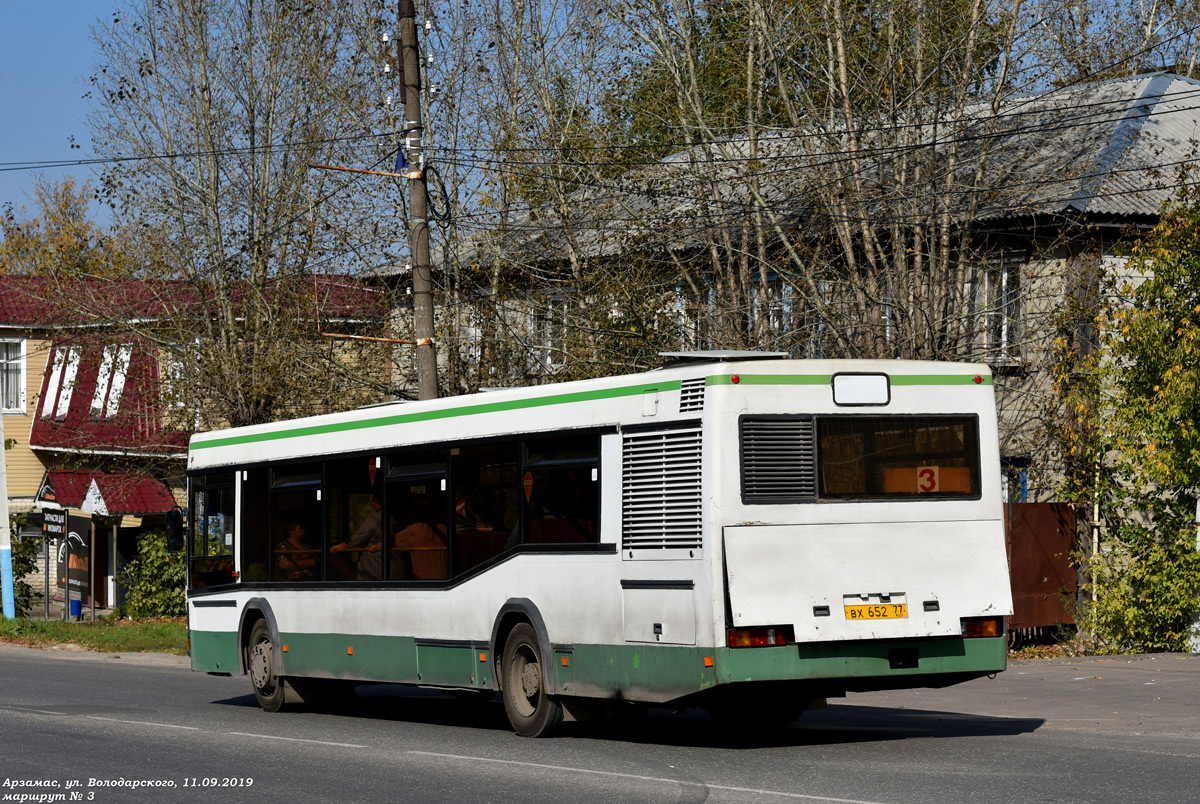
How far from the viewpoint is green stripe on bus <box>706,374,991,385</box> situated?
11.7 meters

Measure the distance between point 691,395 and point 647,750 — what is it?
2671mm

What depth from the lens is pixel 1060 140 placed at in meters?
25.7

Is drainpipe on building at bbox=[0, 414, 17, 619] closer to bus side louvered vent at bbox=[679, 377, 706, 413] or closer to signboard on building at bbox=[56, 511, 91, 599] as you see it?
signboard on building at bbox=[56, 511, 91, 599]

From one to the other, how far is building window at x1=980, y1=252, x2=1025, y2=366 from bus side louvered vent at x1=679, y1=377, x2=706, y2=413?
1414 cm

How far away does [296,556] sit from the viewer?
1680 centimetres

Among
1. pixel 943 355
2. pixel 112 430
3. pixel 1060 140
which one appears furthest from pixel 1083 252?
pixel 112 430

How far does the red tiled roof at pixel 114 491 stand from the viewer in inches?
1577

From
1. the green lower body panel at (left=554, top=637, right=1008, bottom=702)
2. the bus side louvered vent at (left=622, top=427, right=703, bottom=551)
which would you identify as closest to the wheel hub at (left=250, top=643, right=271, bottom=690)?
the green lower body panel at (left=554, top=637, right=1008, bottom=702)

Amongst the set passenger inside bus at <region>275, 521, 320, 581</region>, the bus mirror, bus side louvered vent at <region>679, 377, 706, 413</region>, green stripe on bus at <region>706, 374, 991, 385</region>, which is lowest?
passenger inside bus at <region>275, 521, 320, 581</region>

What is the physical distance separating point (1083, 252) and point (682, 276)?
19.9ft

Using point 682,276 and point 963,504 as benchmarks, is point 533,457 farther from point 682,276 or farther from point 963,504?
point 682,276

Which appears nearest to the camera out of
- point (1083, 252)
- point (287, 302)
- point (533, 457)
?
point (533, 457)

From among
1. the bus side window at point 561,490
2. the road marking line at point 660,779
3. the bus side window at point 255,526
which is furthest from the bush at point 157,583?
the road marking line at point 660,779

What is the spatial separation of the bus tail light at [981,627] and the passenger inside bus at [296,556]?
6.87 metres
